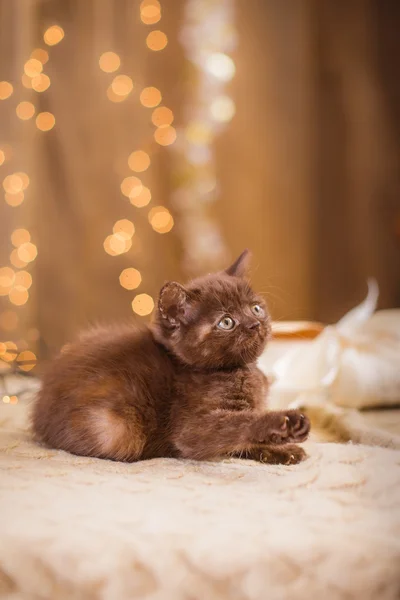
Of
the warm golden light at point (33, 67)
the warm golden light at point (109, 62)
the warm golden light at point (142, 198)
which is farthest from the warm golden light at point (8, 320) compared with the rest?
the warm golden light at point (109, 62)

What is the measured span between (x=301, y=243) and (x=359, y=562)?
2.51 m

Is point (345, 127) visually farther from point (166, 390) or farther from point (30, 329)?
point (166, 390)

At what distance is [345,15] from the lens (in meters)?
2.83

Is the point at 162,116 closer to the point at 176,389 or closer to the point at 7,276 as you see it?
the point at 7,276

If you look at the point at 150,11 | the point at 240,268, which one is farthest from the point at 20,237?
the point at 240,268

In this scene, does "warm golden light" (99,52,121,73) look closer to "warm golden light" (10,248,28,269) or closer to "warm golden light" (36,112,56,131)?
"warm golden light" (36,112,56,131)

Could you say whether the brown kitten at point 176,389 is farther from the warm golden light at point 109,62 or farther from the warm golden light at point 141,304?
the warm golden light at point 109,62

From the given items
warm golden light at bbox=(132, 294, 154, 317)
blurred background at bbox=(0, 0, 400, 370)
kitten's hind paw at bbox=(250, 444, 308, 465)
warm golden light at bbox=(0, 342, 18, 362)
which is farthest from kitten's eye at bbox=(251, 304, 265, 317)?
warm golden light at bbox=(132, 294, 154, 317)

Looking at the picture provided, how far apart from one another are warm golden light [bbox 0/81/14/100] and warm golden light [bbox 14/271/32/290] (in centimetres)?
88

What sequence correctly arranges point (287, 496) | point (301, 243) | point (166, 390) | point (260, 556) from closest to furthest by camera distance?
point (260, 556) → point (287, 496) → point (166, 390) → point (301, 243)

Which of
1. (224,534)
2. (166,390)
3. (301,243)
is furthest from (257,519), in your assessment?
(301,243)

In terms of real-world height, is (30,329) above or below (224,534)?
below

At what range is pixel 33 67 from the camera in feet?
9.62

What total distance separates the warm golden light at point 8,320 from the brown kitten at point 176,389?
6.72ft
